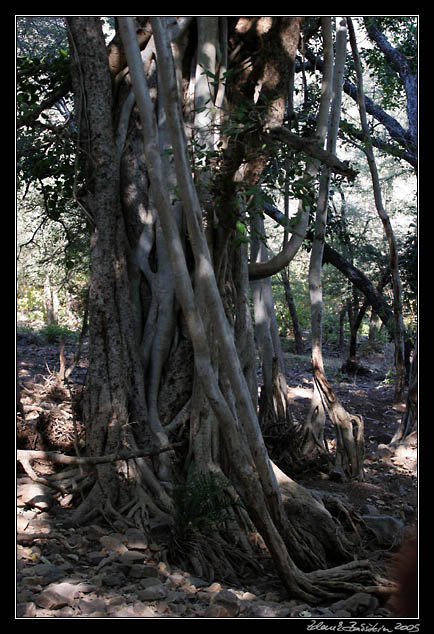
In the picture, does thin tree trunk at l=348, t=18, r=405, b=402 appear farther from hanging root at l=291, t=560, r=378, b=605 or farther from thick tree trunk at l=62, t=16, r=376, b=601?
hanging root at l=291, t=560, r=378, b=605

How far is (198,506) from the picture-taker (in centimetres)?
396

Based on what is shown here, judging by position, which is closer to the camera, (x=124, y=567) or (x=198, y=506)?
(x=124, y=567)

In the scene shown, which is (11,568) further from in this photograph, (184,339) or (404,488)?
(404,488)

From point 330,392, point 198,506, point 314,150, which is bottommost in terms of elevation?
point 198,506

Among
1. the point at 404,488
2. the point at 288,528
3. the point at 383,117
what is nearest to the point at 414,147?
the point at 383,117

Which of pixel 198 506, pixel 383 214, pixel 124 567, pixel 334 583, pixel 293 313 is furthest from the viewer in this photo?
pixel 293 313

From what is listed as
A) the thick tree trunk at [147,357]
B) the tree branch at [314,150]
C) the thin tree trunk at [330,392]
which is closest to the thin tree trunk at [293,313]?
the thin tree trunk at [330,392]

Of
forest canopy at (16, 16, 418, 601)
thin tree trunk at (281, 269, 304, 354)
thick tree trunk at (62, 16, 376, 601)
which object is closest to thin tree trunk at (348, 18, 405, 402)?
forest canopy at (16, 16, 418, 601)

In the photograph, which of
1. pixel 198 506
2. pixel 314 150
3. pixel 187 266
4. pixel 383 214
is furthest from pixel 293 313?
pixel 314 150

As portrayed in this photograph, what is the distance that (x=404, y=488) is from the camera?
6.77m

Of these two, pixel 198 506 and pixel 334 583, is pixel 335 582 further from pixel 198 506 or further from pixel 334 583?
pixel 198 506

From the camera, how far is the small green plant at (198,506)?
396 centimetres

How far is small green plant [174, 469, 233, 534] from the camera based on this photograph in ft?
13.0

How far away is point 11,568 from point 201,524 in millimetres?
1156
